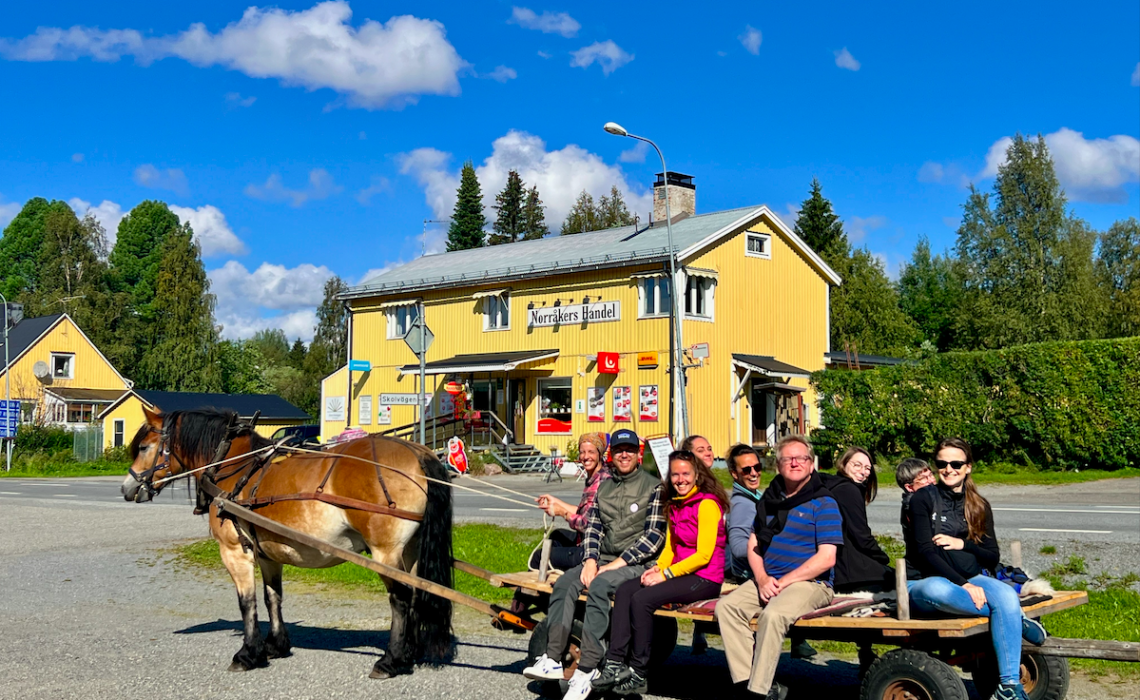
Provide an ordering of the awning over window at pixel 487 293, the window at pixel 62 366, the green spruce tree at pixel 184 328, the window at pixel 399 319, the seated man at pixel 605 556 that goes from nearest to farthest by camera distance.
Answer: the seated man at pixel 605 556, the awning over window at pixel 487 293, the window at pixel 399 319, the window at pixel 62 366, the green spruce tree at pixel 184 328

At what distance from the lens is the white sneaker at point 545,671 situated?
22.6 feet

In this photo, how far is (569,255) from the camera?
128 ft

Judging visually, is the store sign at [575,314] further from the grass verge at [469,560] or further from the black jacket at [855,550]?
the black jacket at [855,550]

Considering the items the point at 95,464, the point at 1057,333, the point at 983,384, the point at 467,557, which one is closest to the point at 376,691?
the point at 467,557

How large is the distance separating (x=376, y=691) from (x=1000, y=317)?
54232 mm

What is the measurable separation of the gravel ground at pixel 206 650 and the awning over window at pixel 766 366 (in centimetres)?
2109

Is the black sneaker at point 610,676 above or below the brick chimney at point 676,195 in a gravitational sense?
below

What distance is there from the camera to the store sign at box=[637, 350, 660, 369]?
3409cm

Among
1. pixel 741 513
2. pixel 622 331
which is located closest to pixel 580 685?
pixel 741 513

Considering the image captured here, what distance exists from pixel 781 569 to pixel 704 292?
29.1 m

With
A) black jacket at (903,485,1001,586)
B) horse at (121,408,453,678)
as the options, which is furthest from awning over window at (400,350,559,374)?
black jacket at (903,485,1001,586)

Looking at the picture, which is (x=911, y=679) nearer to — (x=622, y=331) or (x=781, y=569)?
(x=781, y=569)

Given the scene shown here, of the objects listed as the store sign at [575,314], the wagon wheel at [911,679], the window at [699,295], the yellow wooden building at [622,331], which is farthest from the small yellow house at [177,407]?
the wagon wheel at [911,679]

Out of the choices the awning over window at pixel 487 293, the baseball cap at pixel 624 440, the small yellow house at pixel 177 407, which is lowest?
the baseball cap at pixel 624 440
